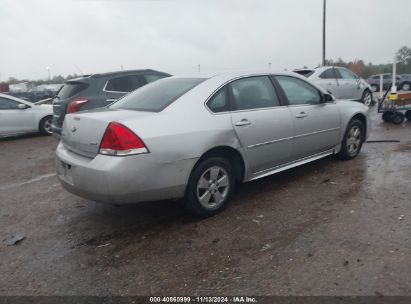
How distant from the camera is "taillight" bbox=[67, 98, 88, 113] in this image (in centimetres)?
732

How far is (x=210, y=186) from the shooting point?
3959 millimetres

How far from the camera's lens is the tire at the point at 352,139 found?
18.9 feet

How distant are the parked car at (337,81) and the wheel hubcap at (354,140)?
6068mm

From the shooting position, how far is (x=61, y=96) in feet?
26.0

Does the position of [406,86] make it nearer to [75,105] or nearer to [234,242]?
[75,105]

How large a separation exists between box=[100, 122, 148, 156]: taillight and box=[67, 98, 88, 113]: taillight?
4.26 metres

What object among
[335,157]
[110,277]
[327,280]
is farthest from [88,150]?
[335,157]

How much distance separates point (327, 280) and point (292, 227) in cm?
93

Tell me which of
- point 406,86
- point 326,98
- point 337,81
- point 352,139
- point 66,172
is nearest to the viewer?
point 66,172

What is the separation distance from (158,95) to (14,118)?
7.96 meters

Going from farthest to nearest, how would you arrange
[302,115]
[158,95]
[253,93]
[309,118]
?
[309,118] → [302,115] → [253,93] → [158,95]

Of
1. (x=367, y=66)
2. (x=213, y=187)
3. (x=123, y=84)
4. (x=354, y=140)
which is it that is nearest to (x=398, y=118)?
(x=354, y=140)

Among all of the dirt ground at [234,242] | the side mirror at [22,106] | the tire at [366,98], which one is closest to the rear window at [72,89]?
the dirt ground at [234,242]

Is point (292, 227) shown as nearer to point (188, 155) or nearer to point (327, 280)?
point (327, 280)
